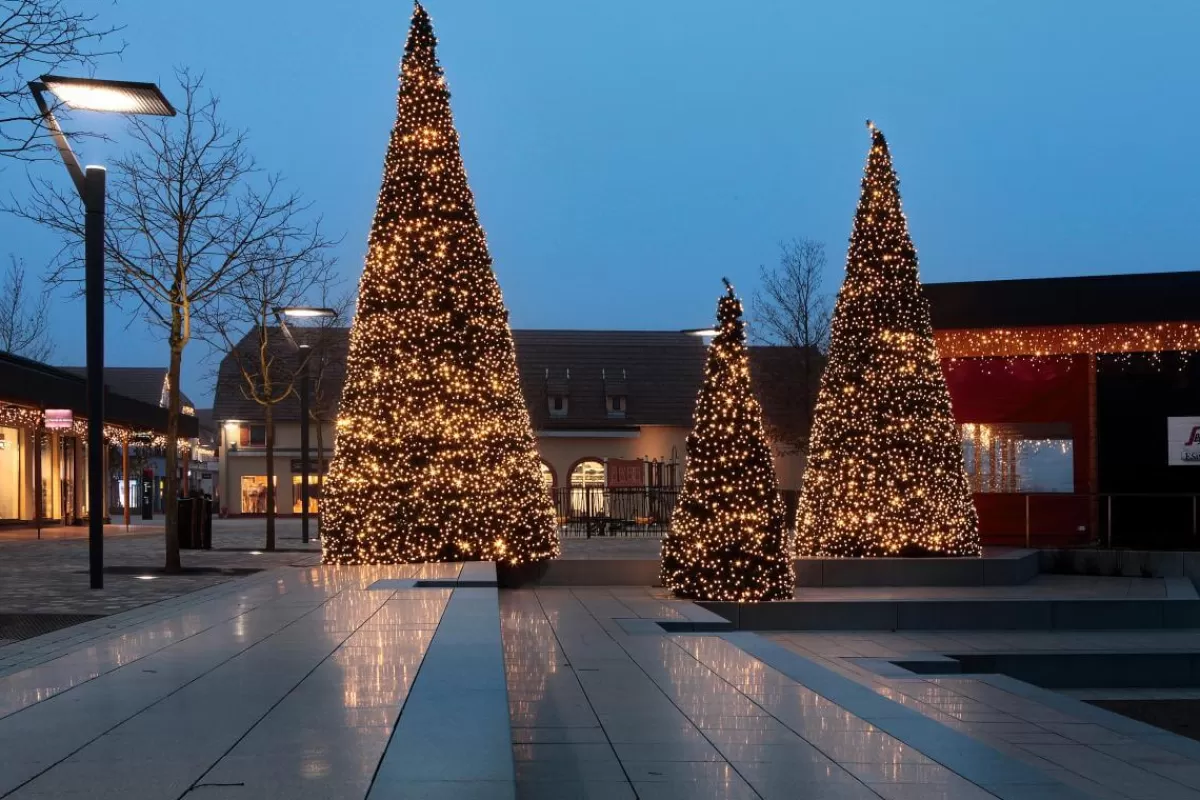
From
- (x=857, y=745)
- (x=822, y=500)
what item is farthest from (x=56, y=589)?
(x=857, y=745)

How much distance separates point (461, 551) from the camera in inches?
697

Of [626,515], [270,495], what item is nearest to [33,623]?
[270,495]

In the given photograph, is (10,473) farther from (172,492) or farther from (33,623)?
(33,623)

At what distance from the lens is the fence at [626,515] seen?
3231 cm

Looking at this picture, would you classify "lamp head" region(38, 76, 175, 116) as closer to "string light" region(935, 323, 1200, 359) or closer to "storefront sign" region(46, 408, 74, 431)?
"string light" region(935, 323, 1200, 359)

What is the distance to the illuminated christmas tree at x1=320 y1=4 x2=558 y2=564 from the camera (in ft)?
57.7

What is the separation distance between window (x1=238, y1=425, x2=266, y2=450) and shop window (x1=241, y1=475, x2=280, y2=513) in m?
1.60

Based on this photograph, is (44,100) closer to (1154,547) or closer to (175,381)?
(175,381)

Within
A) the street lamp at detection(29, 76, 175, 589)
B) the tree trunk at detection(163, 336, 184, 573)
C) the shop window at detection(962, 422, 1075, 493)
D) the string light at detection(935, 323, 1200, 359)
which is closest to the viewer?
the street lamp at detection(29, 76, 175, 589)

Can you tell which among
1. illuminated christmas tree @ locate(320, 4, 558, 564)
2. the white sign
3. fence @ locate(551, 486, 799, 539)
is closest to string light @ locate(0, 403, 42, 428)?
fence @ locate(551, 486, 799, 539)

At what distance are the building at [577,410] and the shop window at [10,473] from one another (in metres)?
15.7

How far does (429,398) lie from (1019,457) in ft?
47.8

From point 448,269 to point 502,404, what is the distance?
2.03 metres

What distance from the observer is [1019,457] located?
27.1 m
